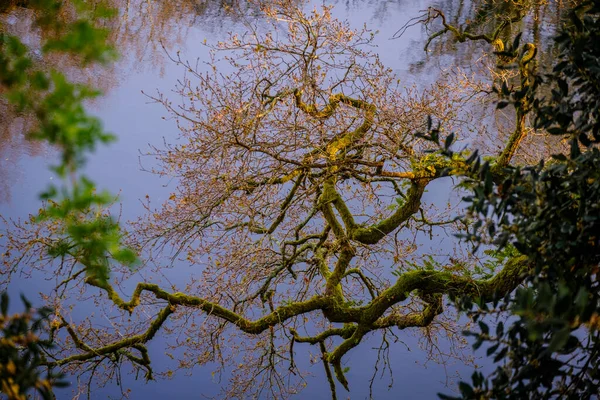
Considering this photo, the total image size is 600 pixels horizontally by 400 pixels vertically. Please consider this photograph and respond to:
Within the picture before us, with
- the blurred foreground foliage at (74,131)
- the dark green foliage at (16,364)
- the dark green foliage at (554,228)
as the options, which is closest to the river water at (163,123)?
the dark green foliage at (554,228)

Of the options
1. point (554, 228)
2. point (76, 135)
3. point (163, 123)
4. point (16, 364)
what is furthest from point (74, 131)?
point (163, 123)

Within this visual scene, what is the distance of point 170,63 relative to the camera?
19.1 ft

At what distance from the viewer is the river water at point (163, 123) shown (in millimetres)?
5234

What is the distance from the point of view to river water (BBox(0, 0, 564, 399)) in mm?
5234

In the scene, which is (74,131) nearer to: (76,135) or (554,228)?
(76,135)

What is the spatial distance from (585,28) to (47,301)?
3070 millimetres

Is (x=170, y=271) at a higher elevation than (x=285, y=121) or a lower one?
higher

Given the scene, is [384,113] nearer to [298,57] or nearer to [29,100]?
[298,57]

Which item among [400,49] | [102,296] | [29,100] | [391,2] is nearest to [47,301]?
[102,296]

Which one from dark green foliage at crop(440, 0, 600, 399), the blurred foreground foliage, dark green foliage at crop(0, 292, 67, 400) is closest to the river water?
dark green foliage at crop(440, 0, 600, 399)

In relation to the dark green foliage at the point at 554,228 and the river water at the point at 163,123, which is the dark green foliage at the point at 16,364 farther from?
the river water at the point at 163,123

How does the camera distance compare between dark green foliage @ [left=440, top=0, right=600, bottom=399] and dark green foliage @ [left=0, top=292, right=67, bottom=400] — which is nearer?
dark green foliage @ [left=0, top=292, right=67, bottom=400]

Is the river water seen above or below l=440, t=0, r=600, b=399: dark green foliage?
above

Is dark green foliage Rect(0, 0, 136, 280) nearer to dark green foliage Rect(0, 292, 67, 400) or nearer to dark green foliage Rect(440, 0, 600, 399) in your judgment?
dark green foliage Rect(0, 292, 67, 400)
